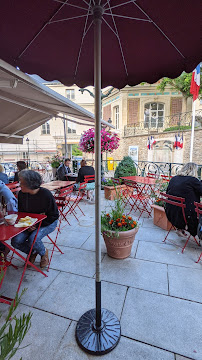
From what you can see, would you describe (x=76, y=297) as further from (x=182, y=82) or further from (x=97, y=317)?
(x=182, y=82)

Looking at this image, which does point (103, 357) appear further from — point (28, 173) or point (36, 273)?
point (28, 173)

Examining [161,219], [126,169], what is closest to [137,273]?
[161,219]

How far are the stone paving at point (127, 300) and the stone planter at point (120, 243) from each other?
0.41ft

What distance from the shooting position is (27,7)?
1376 millimetres

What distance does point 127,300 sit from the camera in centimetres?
195

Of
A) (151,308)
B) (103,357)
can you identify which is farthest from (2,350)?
(151,308)

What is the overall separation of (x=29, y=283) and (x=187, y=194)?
2573 millimetres

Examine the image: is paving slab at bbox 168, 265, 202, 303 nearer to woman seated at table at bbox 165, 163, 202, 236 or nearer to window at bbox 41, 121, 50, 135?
woman seated at table at bbox 165, 163, 202, 236

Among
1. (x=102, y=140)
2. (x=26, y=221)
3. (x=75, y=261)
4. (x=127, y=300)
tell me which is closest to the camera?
(x=127, y=300)

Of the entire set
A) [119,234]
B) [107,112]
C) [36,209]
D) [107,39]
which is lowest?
[119,234]

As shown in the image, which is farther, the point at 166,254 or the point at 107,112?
the point at 107,112

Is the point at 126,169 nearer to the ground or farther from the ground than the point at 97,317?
farther from the ground

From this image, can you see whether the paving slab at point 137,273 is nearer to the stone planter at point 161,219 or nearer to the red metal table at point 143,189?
the stone planter at point 161,219

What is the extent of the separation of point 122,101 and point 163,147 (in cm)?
628
